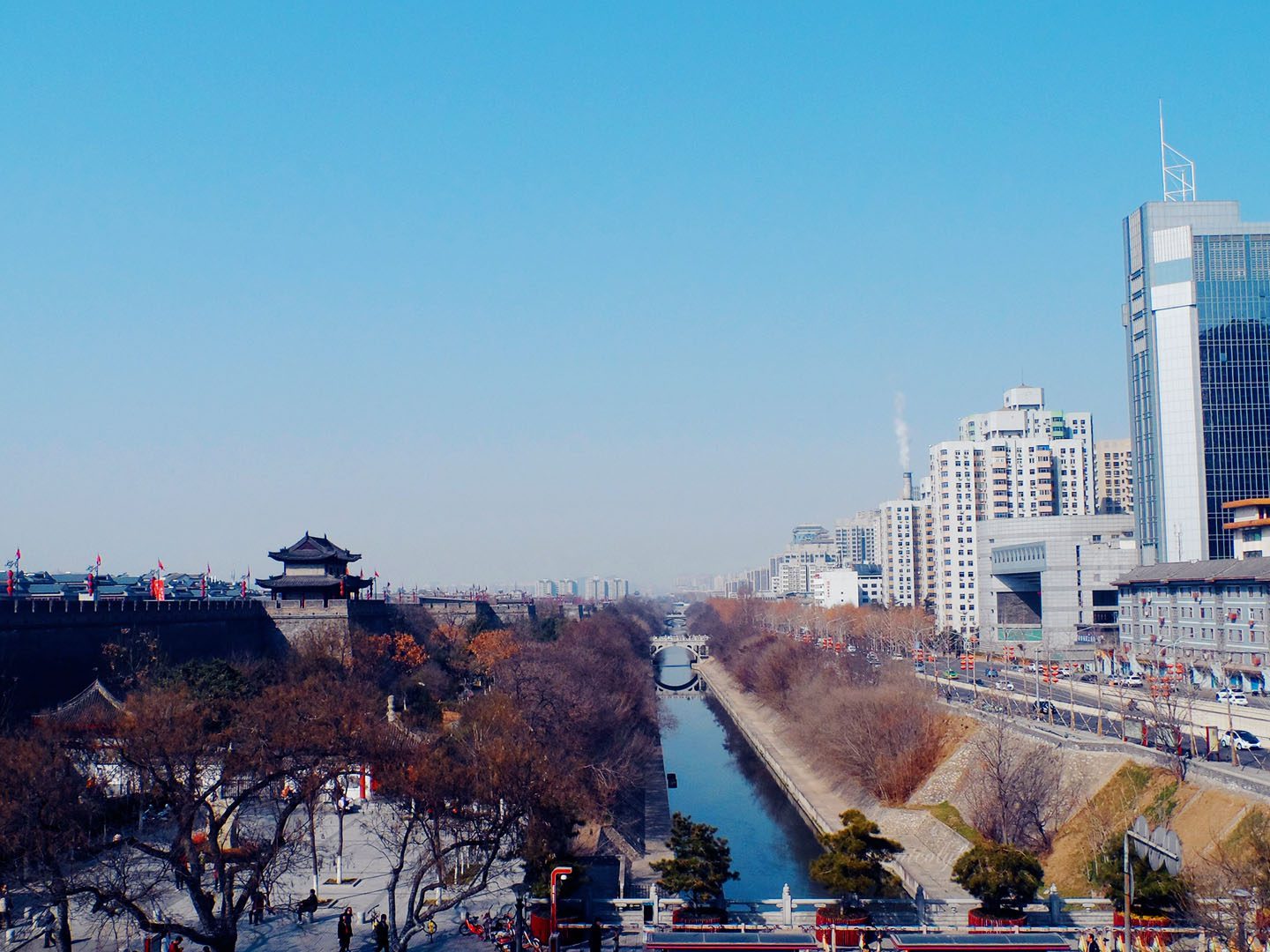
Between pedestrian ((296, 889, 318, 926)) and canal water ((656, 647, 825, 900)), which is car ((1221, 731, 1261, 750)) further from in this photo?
pedestrian ((296, 889, 318, 926))

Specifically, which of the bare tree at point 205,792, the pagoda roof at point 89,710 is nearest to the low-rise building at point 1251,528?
the bare tree at point 205,792

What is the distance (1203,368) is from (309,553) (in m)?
37.8

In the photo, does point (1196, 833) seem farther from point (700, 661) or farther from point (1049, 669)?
point (700, 661)

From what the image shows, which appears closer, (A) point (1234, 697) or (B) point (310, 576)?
(A) point (1234, 697)

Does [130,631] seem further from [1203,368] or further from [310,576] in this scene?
[1203,368]

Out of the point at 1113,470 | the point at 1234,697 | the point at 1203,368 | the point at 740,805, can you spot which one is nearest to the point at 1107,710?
the point at 1234,697

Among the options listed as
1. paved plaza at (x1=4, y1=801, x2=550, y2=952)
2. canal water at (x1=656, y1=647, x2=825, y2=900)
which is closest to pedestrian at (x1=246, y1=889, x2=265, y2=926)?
paved plaza at (x1=4, y1=801, x2=550, y2=952)

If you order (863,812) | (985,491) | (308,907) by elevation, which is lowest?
(863,812)

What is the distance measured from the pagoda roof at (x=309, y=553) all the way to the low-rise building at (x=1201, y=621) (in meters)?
30.5

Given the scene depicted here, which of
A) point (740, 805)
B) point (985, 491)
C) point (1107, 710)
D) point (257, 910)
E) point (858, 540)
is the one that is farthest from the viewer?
point (858, 540)

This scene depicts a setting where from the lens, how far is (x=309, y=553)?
4528 centimetres

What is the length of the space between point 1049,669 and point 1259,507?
12.1 metres

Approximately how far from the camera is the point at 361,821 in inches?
864

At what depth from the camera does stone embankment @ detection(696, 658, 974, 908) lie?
20234 mm
